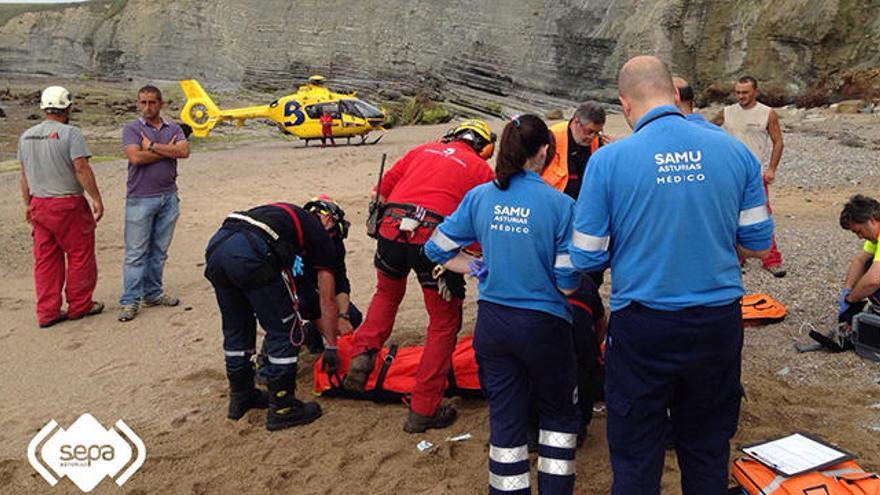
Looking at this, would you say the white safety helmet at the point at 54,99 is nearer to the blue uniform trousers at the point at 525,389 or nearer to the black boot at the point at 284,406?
the black boot at the point at 284,406

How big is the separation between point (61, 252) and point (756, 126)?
264 inches

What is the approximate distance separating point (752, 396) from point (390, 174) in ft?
8.91

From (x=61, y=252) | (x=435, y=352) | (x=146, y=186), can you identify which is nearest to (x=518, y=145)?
(x=435, y=352)

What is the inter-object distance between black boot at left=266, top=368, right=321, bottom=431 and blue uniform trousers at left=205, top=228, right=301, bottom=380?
6cm

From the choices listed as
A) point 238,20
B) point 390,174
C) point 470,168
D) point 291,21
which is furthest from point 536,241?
point 238,20

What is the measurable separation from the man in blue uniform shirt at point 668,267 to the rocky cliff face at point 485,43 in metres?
23.7

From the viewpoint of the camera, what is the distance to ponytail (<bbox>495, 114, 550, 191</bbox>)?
3062mm

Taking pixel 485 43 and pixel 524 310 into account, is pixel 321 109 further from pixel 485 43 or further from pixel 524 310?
pixel 485 43

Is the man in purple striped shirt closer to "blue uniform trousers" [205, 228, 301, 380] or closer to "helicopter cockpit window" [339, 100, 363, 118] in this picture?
"blue uniform trousers" [205, 228, 301, 380]

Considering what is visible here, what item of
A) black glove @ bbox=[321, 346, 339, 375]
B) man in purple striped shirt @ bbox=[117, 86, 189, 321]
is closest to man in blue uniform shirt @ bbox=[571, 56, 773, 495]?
black glove @ bbox=[321, 346, 339, 375]

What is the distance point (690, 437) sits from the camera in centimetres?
272

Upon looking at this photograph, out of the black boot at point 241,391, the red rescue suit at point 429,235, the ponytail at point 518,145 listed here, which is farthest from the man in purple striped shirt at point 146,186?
the ponytail at point 518,145

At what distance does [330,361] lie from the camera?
4645 mm

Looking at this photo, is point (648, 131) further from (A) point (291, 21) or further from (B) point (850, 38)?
(A) point (291, 21)
